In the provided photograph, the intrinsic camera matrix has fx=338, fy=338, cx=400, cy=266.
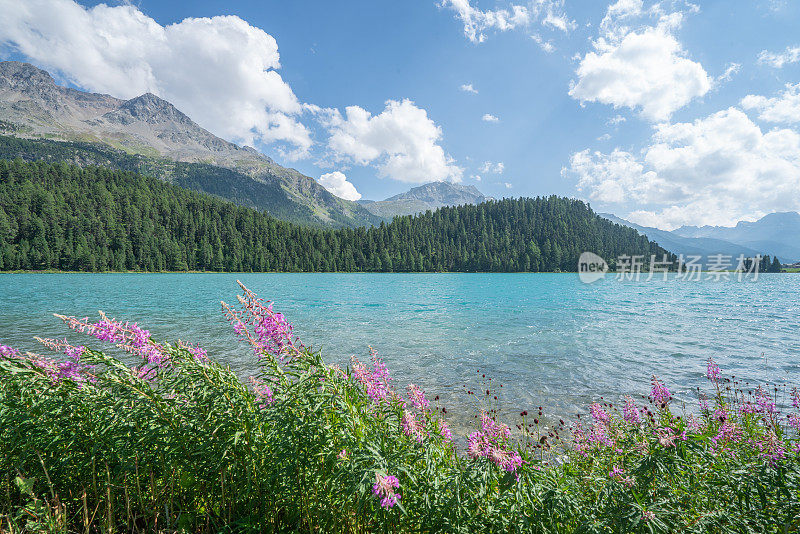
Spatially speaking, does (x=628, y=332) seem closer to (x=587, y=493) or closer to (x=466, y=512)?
(x=587, y=493)

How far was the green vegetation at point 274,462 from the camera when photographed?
3438 mm

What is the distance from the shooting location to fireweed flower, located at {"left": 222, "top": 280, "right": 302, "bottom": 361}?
12.6 ft

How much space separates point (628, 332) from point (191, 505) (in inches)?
1236

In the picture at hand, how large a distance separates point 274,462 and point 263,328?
1.46 meters

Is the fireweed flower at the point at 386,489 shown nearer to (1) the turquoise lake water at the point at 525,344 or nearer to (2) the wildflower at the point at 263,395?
(2) the wildflower at the point at 263,395

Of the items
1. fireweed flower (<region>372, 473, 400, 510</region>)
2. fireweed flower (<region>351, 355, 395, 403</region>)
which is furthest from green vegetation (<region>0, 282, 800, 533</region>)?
fireweed flower (<region>351, 355, 395, 403</region>)

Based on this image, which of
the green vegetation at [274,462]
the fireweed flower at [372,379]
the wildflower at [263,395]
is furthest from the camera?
the fireweed flower at [372,379]

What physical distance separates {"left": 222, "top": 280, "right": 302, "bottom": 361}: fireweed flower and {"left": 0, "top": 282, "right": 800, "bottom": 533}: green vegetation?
0.02 meters

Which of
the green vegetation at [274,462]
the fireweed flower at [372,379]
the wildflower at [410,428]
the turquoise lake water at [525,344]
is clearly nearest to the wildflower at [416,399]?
the fireweed flower at [372,379]

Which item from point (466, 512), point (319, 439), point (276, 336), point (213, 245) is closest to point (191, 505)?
point (319, 439)

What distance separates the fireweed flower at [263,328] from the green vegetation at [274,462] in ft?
0.05

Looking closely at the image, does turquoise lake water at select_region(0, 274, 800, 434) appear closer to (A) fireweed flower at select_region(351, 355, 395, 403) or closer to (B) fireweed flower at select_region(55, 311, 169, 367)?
(B) fireweed flower at select_region(55, 311, 169, 367)

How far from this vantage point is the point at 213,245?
196 m

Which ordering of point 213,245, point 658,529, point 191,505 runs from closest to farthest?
point 658,529 → point 191,505 → point 213,245
